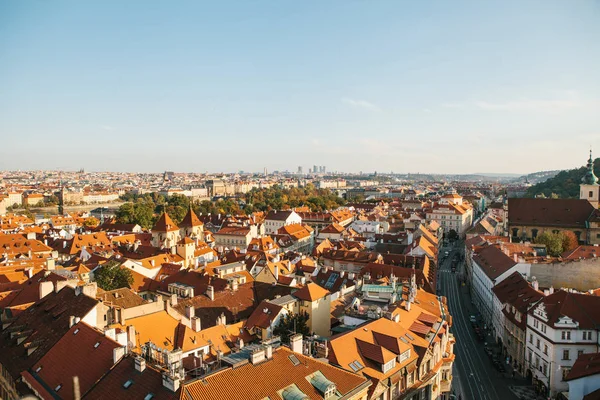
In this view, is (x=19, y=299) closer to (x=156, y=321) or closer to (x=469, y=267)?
(x=156, y=321)

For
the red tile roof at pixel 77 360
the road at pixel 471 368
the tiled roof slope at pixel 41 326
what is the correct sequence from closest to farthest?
1. the red tile roof at pixel 77 360
2. the tiled roof slope at pixel 41 326
3. the road at pixel 471 368

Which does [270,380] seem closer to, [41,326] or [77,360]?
[77,360]

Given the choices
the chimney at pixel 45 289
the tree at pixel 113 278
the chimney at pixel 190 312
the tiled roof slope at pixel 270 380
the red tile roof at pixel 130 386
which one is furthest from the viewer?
the tree at pixel 113 278

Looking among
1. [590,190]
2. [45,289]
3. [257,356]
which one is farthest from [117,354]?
[590,190]

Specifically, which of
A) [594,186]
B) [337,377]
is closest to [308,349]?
[337,377]

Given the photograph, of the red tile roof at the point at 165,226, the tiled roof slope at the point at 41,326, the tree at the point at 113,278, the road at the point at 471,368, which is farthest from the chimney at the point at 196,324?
the red tile roof at the point at 165,226

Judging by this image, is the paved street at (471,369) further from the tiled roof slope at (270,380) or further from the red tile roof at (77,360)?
the red tile roof at (77,360)

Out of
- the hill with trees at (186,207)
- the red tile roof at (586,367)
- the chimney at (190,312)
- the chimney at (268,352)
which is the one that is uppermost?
the chimney at (268,352)

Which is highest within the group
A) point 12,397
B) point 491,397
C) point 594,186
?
point 594,186
